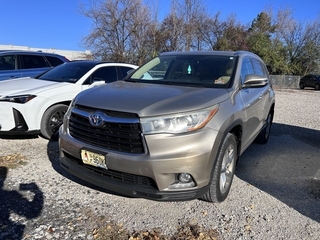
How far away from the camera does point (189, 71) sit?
401 centimetres

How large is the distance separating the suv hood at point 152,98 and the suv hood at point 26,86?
2044 mm

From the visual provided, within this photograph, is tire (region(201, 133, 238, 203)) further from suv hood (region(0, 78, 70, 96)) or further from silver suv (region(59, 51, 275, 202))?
suv hood (region(0, 78, 70, 96))


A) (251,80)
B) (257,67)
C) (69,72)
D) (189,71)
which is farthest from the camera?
(69,72)

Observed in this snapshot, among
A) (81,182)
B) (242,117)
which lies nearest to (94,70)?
(81,182)

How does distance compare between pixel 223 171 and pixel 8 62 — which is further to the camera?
pixel 8 62

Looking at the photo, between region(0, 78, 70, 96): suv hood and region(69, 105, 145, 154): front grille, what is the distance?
7.91ft

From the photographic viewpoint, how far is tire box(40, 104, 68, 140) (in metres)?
4.96

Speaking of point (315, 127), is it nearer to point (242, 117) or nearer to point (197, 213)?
point (242, 117)

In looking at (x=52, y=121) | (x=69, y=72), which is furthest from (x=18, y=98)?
(x=69, y=72)

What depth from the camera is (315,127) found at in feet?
25.0

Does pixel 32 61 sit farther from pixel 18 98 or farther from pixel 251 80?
pixel 251 80

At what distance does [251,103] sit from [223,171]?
3.98 feet

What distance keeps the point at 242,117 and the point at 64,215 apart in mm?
2318

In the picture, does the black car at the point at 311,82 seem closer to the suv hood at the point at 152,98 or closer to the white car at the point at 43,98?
the white car at the point at 43,98
